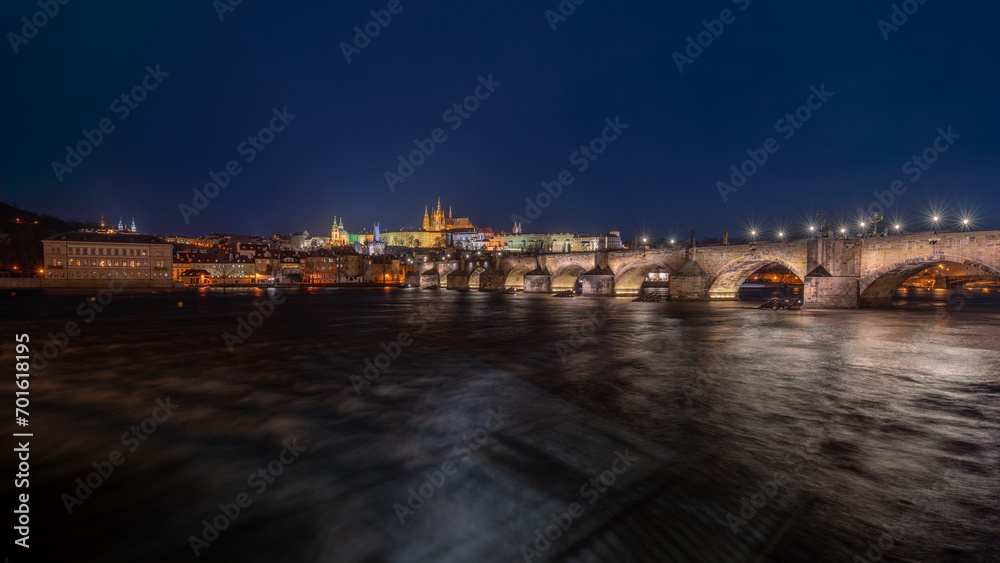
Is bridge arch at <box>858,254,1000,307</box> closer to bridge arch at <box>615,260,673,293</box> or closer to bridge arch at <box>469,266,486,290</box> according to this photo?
bridge arch at <box>615,260,673,293</box>

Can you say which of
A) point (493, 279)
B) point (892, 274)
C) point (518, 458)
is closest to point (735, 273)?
point (892, 274)

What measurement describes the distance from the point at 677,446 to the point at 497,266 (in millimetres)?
65900

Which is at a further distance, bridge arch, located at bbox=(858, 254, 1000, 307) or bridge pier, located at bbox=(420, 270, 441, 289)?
bridge pier, located at bbox=(420, 270, 441, 289)

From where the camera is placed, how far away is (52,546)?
423cm

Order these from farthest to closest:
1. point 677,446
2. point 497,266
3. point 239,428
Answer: point 497,266
point 239,428
point 677,446

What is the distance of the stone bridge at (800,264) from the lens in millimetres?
24469

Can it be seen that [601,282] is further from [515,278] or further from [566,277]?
[515,278]

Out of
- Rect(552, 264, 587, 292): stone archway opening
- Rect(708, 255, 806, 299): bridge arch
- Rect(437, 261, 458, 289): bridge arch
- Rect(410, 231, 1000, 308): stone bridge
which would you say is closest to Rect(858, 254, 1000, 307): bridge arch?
Rect(410, 231, 1000, 308): stone bridge

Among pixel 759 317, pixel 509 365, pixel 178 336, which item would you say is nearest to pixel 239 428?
pixel 509 365

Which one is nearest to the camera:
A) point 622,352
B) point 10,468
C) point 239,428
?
point 10,468

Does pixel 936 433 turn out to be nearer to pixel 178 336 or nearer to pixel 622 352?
pixel 622 352

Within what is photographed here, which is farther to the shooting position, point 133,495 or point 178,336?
point 178,336

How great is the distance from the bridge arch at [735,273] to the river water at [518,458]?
2156cm

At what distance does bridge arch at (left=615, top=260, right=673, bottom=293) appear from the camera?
47244 millimetres
